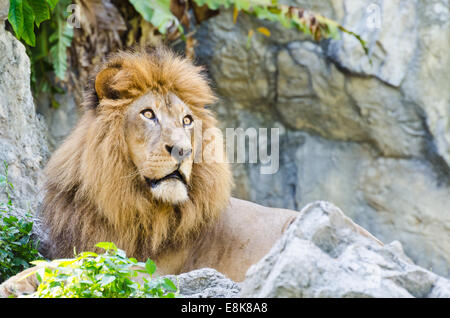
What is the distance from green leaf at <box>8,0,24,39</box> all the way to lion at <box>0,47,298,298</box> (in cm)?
81

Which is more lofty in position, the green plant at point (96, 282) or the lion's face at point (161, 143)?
the lion's face at point (161, 143)

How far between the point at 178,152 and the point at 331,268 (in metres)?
1.50

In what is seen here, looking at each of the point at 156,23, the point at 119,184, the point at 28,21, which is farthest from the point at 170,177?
the point at 156,23

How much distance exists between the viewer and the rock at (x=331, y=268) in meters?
2.20

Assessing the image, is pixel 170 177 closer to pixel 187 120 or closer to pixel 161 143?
pixel 161 143

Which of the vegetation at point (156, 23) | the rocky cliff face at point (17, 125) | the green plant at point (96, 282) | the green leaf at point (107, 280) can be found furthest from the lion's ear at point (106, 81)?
the vegetation at point (156, 23)

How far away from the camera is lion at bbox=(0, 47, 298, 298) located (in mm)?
3729

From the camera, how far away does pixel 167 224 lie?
150 inches

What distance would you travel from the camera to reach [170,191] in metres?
3.64

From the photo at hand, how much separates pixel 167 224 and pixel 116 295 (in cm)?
132

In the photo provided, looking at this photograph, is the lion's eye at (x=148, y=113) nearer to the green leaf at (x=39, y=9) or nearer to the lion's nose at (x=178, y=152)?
→ the lion's nose at (x=178, y=152)

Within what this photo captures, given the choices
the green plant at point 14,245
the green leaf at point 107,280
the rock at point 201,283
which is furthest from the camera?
the green plant at point 14,245
